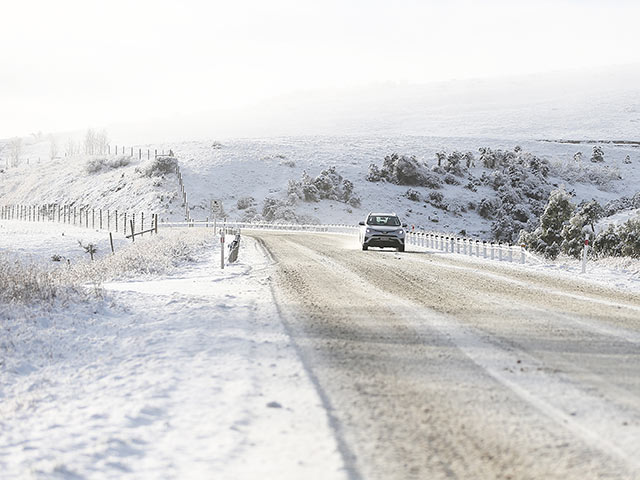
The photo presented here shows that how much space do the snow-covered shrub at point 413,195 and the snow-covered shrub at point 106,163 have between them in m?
44.4

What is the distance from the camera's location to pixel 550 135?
134 metres

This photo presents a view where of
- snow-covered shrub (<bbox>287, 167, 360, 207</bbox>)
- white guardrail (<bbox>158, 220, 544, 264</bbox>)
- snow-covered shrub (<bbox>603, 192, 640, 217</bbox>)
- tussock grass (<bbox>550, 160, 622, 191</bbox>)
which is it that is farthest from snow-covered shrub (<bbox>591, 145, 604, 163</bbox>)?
white guardrail (<bbox>158, 220, 544, 264</bbox>)

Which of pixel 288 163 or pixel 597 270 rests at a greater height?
pixel 288 163

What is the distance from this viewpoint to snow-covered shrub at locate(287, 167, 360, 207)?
82188 millimetres

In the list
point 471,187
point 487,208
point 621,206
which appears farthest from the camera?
point 471,187

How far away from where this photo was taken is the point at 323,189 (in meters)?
84.2

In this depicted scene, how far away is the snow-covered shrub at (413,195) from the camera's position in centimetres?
8275

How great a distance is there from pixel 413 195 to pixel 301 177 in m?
15.4

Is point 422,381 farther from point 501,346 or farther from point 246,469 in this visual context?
point 246,469

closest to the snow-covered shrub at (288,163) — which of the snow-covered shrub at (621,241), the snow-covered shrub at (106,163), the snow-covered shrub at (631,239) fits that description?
the snow-covered shrub at (106,163)

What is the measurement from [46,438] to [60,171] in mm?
115682

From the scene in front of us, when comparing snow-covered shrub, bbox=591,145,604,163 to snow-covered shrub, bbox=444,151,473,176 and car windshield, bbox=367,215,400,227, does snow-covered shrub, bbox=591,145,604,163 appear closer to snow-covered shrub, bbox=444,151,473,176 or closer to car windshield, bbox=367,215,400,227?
snow-covered shrub, bbox=444,151,473,176

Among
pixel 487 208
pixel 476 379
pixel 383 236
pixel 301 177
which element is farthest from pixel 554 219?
pixel 301 177

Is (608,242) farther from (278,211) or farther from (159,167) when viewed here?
(159,167)
